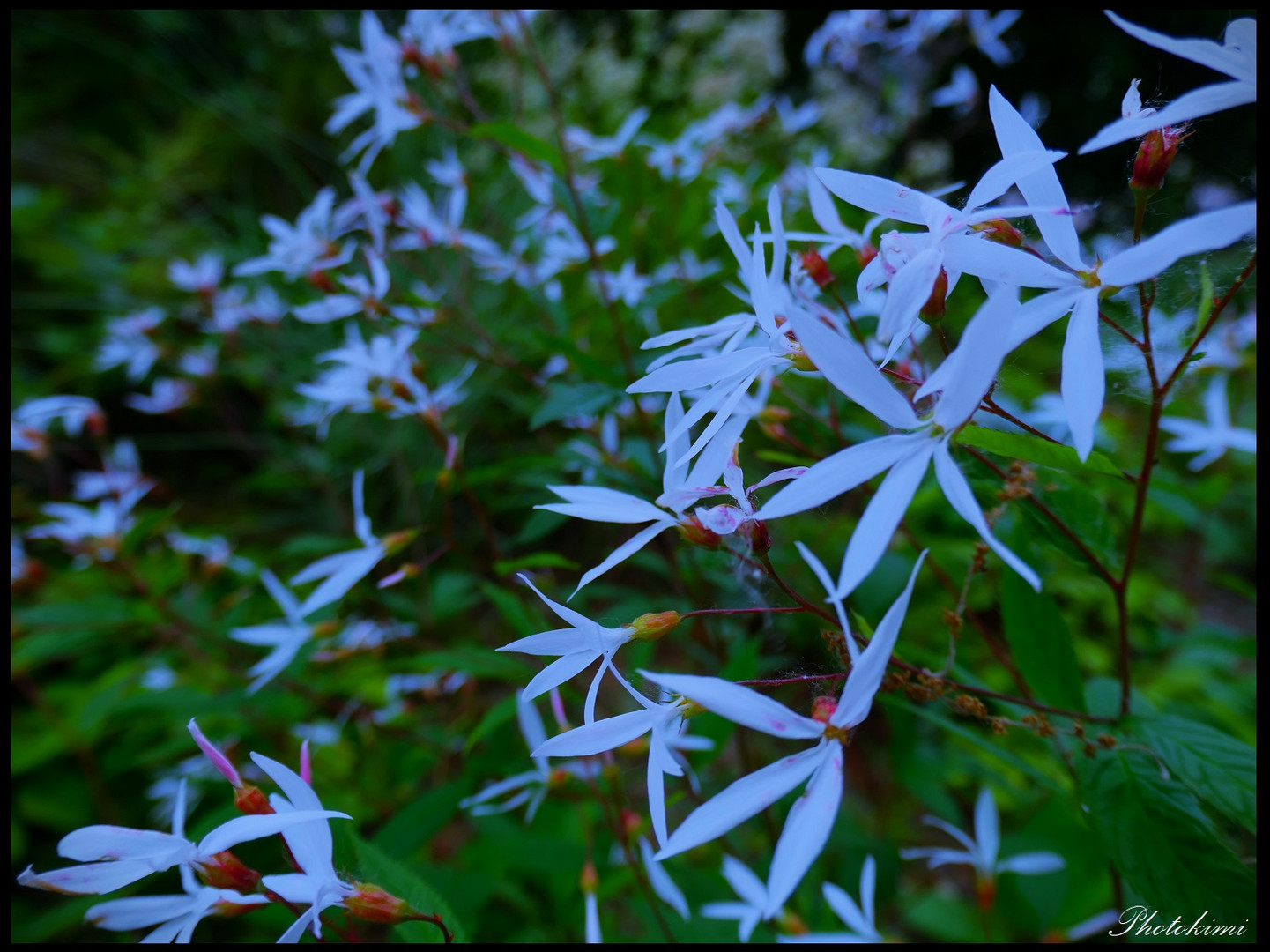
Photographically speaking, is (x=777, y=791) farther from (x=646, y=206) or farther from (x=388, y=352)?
(x=646, y=206)

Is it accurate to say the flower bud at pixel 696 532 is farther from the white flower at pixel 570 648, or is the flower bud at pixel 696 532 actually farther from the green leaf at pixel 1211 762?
the green leaf at pixel 1211 762

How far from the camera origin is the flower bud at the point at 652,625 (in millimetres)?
393

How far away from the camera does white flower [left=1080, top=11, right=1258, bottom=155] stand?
0.95ft

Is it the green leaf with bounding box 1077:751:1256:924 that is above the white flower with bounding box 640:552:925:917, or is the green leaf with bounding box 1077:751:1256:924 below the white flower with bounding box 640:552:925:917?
below

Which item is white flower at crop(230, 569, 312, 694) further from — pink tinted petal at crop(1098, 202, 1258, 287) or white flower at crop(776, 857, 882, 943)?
pink tinted petal at crop(1098, 202, 1258, 287)

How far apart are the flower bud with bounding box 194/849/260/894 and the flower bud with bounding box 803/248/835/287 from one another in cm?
55

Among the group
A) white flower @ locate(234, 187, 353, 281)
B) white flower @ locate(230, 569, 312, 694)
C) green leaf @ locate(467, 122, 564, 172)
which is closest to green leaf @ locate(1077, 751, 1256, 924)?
green leaf @ locate(467, 122, 564, 172)

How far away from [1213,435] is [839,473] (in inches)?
35.2

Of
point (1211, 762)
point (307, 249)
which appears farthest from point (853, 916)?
point (307, 249)

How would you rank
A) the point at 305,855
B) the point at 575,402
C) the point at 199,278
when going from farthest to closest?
the point at 199,278 < the point at 575,402 < the point at 305,855

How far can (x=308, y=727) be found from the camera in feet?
4.17

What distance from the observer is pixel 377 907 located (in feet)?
1.28

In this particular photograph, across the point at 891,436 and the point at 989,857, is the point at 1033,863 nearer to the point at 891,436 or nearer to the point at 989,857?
the point at 989,857

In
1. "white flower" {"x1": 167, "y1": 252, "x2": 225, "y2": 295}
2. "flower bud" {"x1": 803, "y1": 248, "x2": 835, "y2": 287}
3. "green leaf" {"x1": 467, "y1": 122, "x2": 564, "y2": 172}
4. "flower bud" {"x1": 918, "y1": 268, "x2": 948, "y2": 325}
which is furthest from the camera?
"white flower" {"x1": 167, "y1": 252, "x2": 225, "y2": 295}
